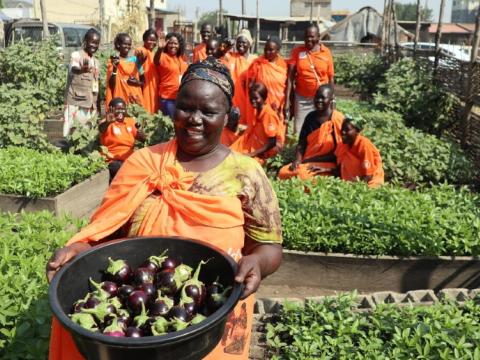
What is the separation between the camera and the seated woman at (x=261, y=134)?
6.83 meters

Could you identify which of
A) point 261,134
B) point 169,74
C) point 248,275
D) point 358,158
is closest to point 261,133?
point 261,134

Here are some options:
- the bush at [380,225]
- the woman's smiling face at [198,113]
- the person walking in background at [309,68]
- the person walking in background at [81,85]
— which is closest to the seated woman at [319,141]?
the bush at [380,225]

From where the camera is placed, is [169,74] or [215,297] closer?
[215,297]

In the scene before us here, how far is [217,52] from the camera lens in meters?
8.82

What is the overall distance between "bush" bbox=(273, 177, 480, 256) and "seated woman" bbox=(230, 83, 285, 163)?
6.61 feet

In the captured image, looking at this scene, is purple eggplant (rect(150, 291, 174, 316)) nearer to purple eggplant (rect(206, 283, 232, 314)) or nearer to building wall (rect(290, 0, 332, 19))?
purple eggplant (rect(206, 283, 232, 314))

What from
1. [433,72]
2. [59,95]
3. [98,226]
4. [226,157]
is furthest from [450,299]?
[59,95]

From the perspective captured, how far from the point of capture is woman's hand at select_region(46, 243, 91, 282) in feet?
6.19

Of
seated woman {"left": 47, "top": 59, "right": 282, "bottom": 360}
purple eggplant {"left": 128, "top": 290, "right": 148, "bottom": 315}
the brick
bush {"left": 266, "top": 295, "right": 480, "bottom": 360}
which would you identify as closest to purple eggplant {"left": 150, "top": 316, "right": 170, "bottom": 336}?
purple eggplant {"left": 128, "top": 290, "right": 148, "bottom": 315}

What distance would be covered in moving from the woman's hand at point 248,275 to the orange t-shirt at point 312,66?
669 cm

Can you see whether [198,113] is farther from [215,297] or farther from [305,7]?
[305,7]

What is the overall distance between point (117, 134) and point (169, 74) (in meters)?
2.29

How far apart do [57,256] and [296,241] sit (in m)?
2.87

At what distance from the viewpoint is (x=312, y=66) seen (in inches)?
322
